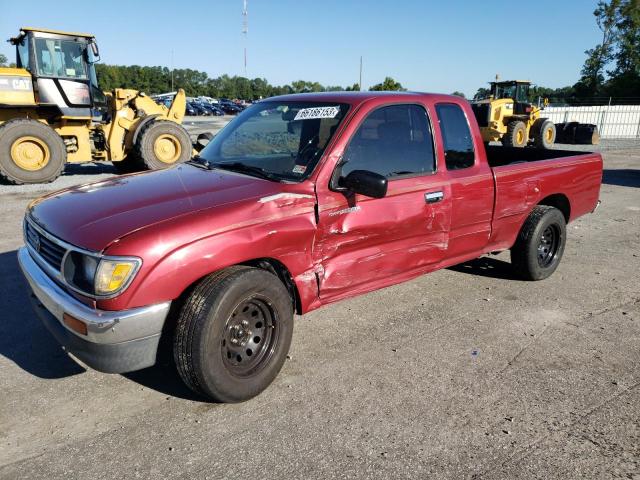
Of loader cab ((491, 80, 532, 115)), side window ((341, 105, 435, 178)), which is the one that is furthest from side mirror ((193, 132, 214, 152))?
loader cab ((491, 80, 532, 115))

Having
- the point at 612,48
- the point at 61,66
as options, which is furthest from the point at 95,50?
the point at 612,48

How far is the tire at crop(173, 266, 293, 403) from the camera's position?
273 cm

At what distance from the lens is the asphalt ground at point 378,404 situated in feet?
8.32

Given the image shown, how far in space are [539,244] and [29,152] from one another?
10131 mm

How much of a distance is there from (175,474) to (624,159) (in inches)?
745

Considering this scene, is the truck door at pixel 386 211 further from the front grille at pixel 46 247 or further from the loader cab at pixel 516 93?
the loader cab at pixel 516 93

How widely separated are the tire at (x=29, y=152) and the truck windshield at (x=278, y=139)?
26.2ft

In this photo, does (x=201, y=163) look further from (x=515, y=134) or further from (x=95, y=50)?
(x=515, y=134)

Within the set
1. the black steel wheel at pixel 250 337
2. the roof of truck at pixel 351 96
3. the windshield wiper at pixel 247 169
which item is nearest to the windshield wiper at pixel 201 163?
the windshield wiper at pixel 247 169

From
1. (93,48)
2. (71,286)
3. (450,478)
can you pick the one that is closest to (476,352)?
(450,478)

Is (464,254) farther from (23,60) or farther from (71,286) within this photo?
(23,60)

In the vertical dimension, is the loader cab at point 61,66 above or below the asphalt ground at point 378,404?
above

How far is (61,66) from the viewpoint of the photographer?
11.0 m

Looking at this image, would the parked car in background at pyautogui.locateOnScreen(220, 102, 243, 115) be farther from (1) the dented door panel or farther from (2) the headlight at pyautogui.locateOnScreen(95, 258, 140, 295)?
(2) the headlight at pyautogui.locateOnScreen(95, 258, 140, 295)
